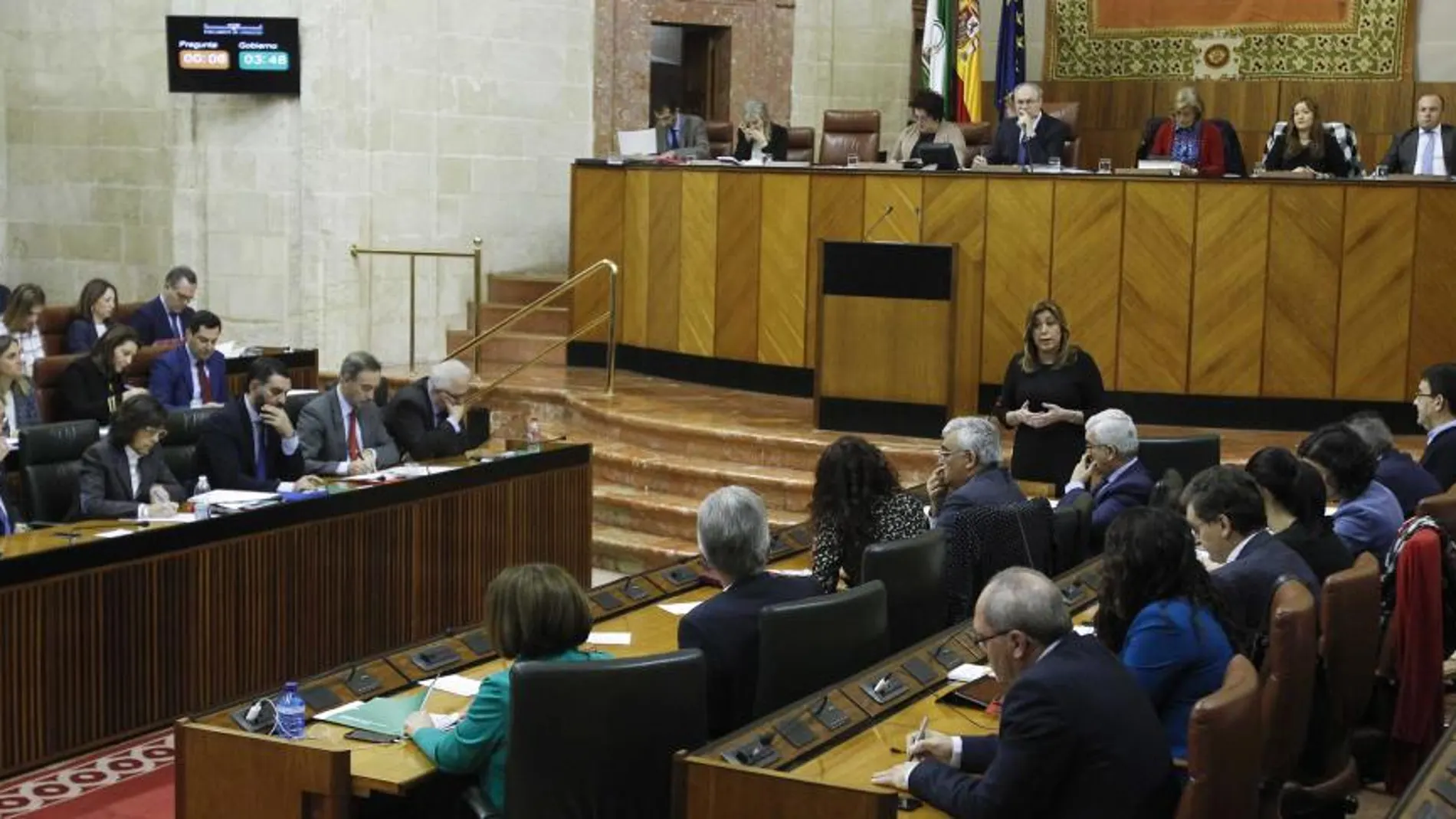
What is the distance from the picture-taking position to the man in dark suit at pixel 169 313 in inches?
479

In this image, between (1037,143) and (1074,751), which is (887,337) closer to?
(1037,143)

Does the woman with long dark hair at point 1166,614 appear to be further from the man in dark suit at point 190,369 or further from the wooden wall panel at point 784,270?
the wooden wall panel at point 784,270

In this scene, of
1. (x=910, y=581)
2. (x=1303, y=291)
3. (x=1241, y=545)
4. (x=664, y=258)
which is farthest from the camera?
(x=664, y=258)

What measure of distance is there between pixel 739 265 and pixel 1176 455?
15.8ft

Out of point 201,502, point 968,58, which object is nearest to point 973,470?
point 201,502

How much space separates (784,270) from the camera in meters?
12.6

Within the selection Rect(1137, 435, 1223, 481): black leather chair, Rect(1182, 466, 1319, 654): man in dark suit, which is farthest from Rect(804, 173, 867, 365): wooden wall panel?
Rect(1182, 466, 1319, 654): man in dark suit

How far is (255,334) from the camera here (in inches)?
569

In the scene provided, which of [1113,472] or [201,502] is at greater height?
[1113,472]

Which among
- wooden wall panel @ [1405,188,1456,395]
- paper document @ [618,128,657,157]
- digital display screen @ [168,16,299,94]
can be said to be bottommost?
wooden wall panel @ [1405,188,1456,395]

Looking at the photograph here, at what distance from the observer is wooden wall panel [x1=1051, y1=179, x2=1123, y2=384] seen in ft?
38.0

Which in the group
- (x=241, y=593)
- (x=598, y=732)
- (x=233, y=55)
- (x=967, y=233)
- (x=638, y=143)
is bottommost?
(x=241, y=593)

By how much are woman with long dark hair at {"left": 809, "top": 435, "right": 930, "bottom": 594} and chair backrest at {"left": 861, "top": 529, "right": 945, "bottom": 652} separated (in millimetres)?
133

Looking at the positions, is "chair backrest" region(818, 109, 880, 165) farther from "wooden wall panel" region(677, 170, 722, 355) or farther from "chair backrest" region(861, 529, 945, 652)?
"chair backrest" region(861, 529, 945, 652)
